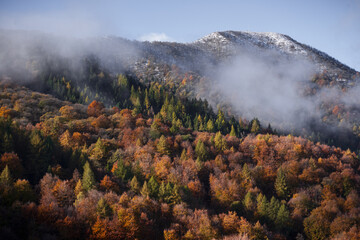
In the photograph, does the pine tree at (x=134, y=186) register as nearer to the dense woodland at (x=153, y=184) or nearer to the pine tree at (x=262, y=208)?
the dense woodland at (x=153, y=184)

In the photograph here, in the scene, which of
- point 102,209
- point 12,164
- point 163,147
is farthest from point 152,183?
point 12,164

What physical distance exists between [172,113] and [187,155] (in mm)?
59680

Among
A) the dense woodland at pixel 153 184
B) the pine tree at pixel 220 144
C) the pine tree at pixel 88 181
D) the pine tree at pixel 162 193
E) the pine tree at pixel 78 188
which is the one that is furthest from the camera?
the pine tree at pixel 220 144

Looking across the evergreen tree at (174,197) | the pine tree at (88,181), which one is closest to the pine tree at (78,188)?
the pine tree at (88,181)

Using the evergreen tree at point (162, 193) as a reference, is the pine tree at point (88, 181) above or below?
above

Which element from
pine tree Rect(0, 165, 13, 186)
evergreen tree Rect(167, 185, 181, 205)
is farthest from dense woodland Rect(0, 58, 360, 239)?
evergreen tree Rect(167, 185, 181, 205)

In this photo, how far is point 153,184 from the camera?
202 feet

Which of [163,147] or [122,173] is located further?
[163,147]

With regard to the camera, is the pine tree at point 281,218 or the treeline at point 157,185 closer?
the treeline at point 157,185

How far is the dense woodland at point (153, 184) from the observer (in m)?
46.1

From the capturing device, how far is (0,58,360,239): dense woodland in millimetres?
46125

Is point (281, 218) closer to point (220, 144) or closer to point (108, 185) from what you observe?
point (220, 144)

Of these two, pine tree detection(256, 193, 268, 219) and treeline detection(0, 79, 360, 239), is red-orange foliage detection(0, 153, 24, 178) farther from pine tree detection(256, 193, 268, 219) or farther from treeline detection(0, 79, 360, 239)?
pine tree detection(256, 193, 268, 219)

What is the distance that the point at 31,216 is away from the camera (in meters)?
41.7
